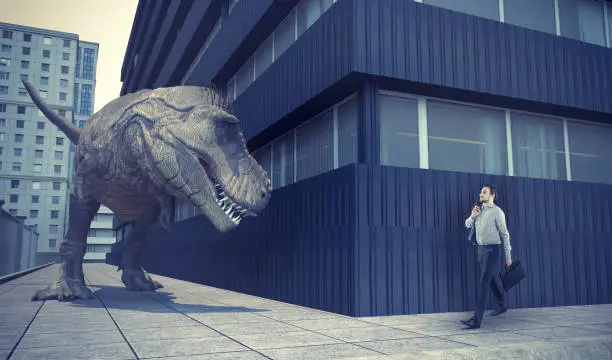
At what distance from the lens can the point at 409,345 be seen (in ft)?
15.7

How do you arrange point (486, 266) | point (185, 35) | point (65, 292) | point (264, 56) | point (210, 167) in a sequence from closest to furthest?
1. point (486, 266)
2. point (210, 167)
3. point (65, 292)
4. point (264, 56)
5. point (185, 35)

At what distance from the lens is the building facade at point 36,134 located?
224 feet

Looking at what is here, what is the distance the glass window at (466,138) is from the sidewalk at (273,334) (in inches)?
103

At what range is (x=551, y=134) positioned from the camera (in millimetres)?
10070

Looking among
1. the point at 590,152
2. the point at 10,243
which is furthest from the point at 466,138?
the point at 10,243

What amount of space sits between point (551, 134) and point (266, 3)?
22.2ft

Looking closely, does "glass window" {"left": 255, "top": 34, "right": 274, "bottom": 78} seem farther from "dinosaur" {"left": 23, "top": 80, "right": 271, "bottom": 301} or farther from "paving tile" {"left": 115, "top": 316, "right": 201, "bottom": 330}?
"paving tile" {"left": 115, "top": 316, "right": 201, "bottom": 330}

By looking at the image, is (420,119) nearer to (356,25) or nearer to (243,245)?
(356,25)

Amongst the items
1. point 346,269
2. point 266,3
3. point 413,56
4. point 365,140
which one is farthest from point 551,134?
point 266,3

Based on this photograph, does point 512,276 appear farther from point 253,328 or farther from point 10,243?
point 10,243

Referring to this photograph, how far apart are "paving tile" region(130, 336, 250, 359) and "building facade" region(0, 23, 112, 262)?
68376mm

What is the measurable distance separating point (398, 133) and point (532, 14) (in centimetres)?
408

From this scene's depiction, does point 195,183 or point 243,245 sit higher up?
point 195,183

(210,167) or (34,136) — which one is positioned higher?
(34,136)
